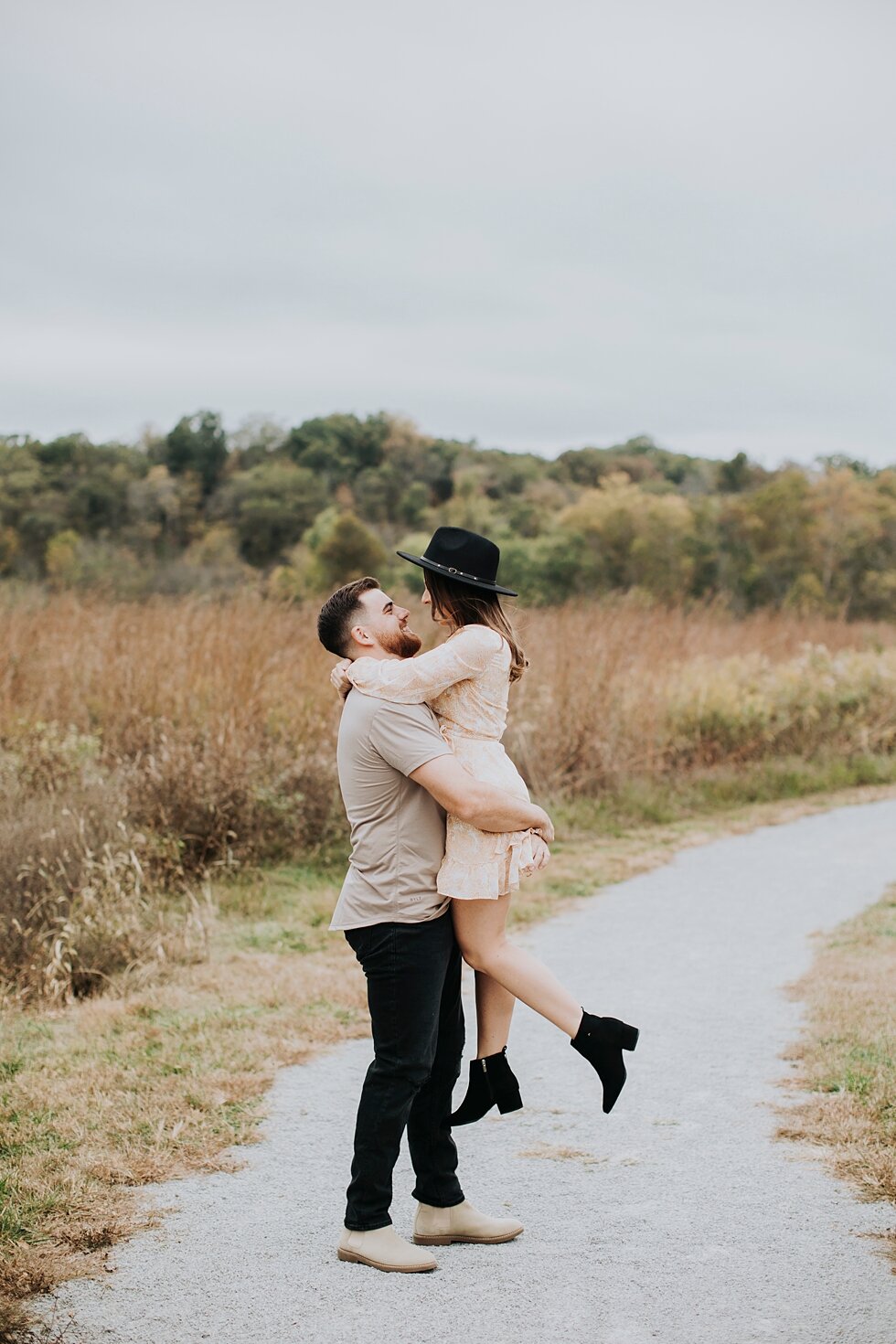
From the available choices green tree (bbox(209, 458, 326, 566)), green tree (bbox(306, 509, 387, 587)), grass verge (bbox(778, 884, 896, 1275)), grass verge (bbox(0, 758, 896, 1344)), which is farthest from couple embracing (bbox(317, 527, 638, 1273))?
green tree (bbox(209, 458, 326, 566))

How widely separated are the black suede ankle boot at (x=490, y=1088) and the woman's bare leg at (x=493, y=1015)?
0.02 m

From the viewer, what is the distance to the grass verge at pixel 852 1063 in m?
3.80

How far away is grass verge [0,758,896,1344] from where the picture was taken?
3408mm

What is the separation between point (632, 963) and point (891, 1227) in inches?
129

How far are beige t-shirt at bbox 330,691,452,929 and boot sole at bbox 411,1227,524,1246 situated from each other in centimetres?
89

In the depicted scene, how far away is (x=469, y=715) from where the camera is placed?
321 centimetres

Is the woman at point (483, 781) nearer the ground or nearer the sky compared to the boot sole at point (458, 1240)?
nearer the sky

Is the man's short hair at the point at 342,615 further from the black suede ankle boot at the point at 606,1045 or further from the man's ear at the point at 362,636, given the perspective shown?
the black suede ankle boot at the point at 606,1045

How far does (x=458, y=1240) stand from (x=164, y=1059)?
5.95ft

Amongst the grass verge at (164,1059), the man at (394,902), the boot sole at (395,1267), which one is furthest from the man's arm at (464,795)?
the grass verge at (164,1059)

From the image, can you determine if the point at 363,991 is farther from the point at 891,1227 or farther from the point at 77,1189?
the point at 891,1227

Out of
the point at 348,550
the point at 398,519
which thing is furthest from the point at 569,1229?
the point at 398,519

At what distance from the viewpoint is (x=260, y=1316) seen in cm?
292

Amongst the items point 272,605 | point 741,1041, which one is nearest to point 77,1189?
point 741,1041
